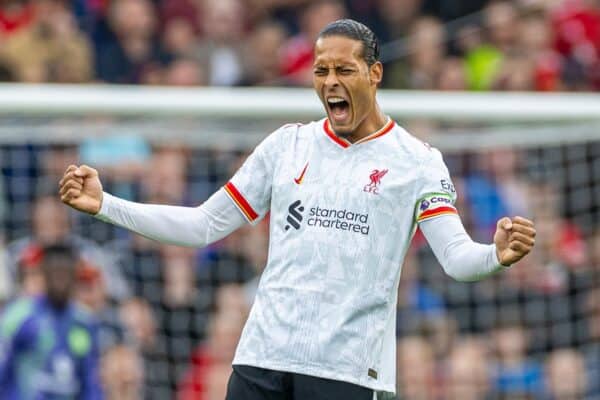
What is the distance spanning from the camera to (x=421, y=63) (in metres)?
11.3

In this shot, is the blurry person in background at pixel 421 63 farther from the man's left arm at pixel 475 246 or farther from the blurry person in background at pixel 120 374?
the man's left arm at pixel 475 246

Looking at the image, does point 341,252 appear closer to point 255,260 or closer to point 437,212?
point 437,212

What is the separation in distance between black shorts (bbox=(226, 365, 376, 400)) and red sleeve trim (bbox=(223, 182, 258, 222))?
22.3 inches

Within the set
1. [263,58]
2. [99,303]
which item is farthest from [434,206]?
[263,58]

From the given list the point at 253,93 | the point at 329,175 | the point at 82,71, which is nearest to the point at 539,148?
the point at 253,93

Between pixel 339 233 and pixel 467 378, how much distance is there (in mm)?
4570

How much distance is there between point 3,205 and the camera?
973 centimetres

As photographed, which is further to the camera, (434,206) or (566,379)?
(566,379)

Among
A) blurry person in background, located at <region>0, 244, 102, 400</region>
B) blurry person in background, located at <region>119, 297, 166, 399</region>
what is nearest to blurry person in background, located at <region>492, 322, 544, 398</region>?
blurry person in background, located at <region>119, 297, 166, 399</region>

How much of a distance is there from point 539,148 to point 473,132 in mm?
536

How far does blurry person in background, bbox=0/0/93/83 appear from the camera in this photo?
10.4 metres

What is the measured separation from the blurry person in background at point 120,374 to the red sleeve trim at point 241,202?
4103 millimetres

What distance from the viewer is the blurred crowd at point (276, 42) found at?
10.8 meters

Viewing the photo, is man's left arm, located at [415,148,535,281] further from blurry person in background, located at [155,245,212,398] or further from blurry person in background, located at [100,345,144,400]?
blurry person in background, located at [155,245,212,398]
